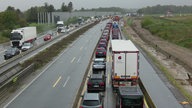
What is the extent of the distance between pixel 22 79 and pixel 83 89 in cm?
704

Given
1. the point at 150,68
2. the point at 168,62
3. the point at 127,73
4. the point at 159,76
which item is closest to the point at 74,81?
the point at 127,73

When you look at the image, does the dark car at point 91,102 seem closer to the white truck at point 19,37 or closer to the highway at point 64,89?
the highway at point 64,89

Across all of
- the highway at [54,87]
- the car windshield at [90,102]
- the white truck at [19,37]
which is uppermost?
the white truck at [19,37]

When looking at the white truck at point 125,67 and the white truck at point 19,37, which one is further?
the white truck at point 19,37

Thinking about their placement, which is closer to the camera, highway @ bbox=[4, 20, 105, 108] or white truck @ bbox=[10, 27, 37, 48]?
highway @ bbox=[4, 20, 105, 108]

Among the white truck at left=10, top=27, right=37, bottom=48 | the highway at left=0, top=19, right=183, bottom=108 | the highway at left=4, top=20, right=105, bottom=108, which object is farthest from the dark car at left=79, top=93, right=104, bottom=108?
the white truck at left=10, top=27, right=37, bottom=48

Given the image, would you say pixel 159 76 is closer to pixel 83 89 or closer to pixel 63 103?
pixel 83 89

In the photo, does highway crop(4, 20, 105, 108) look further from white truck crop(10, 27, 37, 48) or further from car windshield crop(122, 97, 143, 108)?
white truck crop(10, 27, 37, 48)

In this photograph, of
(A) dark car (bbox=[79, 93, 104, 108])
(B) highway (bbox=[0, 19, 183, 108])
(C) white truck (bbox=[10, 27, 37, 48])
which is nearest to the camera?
(A) dark car (bbox=[79, 93, 104, 108])

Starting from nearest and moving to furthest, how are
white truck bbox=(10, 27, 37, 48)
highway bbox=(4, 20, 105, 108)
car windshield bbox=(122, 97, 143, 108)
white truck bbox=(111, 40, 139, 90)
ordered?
car windshield bbox=(122, 97, 143, 108), highway bbox=(4, 20, 105, 108), white truck bbox=(111, 40, 139, 90), white truck bbox=(10, 27, 37, 48)

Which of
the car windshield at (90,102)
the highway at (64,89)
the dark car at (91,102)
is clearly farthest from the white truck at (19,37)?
the car windshield at (90,102)

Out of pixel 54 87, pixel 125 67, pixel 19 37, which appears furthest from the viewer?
pixel 19 37

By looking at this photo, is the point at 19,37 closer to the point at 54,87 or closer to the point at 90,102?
the point at 54,87

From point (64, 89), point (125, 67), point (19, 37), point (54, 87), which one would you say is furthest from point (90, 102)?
point (19, 37)
